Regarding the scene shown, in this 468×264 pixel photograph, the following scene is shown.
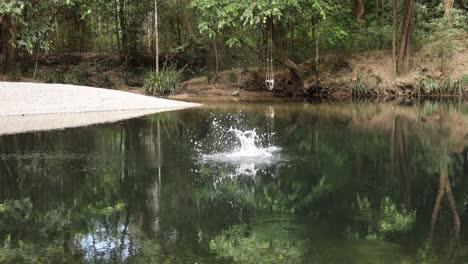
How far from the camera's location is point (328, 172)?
9016mm

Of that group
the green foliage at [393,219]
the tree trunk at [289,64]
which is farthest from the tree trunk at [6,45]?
the green foliage at [393,219]

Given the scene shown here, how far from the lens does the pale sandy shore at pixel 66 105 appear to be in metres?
16.8

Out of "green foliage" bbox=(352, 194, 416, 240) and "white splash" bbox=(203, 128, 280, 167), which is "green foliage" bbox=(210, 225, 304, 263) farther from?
"white splash" bbox=(203, 128, 280, 167)

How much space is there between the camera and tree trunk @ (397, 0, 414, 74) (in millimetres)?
23578

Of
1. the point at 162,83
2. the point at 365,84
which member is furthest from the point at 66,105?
the point at 365,84

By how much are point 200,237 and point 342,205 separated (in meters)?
2.16

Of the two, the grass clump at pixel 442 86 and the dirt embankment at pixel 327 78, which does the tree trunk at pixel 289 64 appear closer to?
the dirt embankment at pixel 327 78

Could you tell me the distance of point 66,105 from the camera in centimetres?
1941

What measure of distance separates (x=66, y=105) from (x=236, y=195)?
43.9 ft

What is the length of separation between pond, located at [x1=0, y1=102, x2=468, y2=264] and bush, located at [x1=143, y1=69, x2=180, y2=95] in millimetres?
11135

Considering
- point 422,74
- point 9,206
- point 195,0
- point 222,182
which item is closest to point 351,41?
point 422,74

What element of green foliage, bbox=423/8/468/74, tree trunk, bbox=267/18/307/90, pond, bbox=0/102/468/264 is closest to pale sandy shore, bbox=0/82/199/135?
pond, bbox=0/102/468/264

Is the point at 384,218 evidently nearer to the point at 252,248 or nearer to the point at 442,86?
the point at 252,248

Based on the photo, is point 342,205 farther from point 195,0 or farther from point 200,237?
point 195,0
